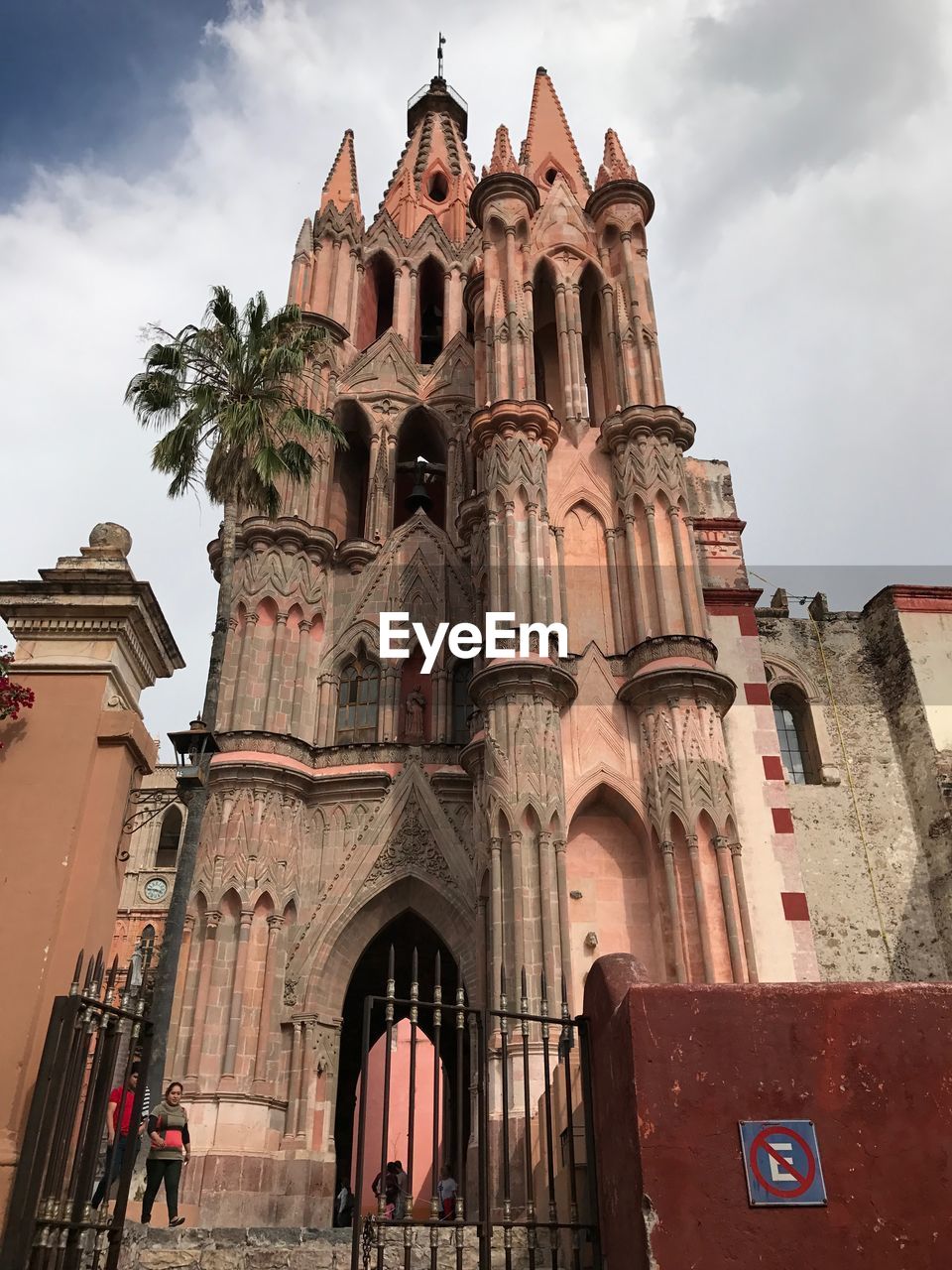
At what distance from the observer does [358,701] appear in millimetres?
22359

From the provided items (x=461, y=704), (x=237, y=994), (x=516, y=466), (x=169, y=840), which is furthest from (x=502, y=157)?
(x=169, y=840)

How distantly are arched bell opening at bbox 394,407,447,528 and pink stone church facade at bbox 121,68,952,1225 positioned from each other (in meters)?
0.09

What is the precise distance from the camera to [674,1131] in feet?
20.8

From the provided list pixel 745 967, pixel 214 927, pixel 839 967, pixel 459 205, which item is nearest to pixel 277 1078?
pixel 214 927

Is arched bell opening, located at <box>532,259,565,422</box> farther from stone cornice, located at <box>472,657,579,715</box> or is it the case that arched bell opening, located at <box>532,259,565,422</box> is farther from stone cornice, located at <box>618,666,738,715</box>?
stone cornice, located at <box>618,666,738,715</box>

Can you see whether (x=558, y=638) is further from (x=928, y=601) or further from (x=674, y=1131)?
(x=674, y=1131)

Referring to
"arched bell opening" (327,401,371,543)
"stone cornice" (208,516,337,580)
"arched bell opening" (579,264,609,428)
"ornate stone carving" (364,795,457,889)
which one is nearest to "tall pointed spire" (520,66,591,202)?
"arched bell opening" (579,264,609,428)

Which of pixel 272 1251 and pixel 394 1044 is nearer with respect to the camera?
pixel 272 1251

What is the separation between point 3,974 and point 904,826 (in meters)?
19.5

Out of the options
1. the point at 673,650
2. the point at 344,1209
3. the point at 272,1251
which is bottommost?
the point at 272,1251

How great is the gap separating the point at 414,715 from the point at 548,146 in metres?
15.5

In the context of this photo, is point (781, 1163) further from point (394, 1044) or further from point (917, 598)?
point (917, 598)

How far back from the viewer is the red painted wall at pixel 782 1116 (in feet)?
20.1

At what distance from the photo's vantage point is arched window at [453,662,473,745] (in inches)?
856
